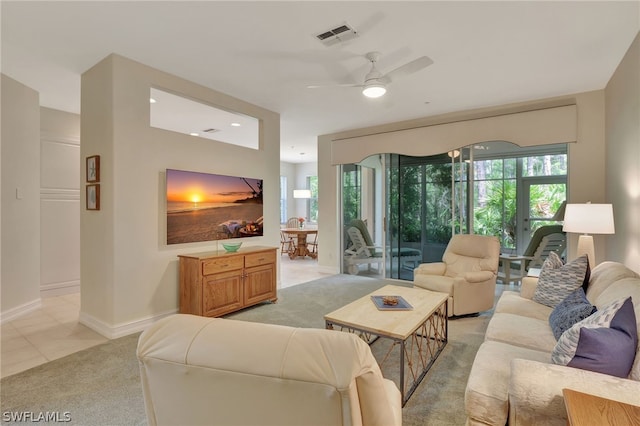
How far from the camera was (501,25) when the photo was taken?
8.62 ft

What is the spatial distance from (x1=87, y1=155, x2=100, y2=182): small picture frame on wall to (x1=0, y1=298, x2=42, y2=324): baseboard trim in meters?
1.84

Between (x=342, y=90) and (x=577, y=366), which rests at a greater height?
(x=342, y=90)

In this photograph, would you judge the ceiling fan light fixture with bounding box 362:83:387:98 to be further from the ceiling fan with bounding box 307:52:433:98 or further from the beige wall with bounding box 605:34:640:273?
the beige wall with bounding box 605:34:640:273

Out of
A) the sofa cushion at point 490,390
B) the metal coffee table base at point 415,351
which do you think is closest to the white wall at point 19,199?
the metal coffee table base at point 415,351

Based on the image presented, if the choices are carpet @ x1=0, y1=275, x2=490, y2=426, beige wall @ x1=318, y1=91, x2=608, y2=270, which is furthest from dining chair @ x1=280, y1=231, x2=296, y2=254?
carpet @ x1=0, y1=275, x2=490, y2=426

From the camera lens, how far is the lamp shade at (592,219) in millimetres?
3018

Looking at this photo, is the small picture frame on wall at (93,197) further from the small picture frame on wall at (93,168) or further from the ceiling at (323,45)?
Result: the ceiling at (323,45)

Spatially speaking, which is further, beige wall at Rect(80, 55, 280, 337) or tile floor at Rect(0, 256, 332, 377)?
beige wall at Rect(80, 55, 280, 337)

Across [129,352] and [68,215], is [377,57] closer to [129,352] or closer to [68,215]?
[129,352]

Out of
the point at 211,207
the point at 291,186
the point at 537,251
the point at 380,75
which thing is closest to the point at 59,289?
the point at 211,207

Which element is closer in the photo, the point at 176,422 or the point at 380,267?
the point at 176,422

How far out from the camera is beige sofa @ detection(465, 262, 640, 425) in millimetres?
1275

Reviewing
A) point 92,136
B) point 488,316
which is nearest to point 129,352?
point 92,136

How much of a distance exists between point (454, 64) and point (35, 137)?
5048 millimetres
